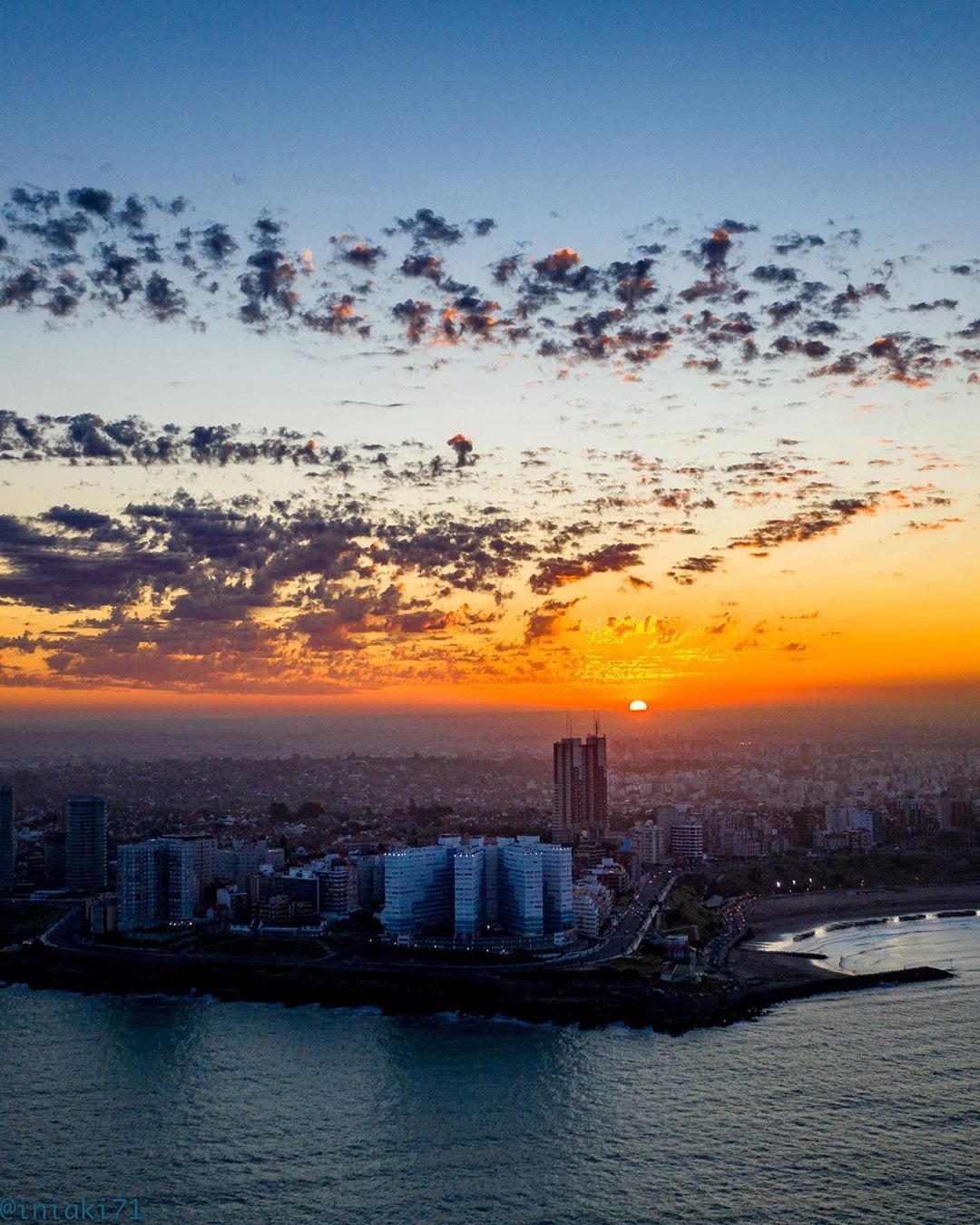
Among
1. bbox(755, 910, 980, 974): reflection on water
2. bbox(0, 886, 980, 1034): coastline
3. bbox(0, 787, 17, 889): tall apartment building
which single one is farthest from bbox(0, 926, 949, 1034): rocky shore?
bbox(0, 787, 17, 889): tall apartment building

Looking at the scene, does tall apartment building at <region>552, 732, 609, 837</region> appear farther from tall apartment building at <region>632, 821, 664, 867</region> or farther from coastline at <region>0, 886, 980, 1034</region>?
coastline at <region>0, 886, 980, 1034</region>

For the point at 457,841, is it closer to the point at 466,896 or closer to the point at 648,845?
the point at 466,896

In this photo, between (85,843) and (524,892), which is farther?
(85,843)

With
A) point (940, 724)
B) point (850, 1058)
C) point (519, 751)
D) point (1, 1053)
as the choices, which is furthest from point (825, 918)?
point (940, 724)

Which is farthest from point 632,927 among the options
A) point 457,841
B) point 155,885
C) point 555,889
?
point 155,885

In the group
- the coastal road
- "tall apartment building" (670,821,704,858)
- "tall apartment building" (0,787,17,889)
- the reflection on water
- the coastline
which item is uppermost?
"tall apartment building" (0,787,17,889)

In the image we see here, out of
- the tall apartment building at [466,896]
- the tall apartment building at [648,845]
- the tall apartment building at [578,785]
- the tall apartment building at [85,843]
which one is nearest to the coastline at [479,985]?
the tall apartment building at [466,896]

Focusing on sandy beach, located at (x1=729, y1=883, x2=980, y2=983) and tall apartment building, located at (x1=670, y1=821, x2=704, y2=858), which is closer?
sandy beach, located at (x1=729, y1=883, x2=980, y2=983)

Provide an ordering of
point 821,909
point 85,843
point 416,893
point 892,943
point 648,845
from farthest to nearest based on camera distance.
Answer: point 648,845 < point 85,843 < point 821,909 < point 892,943 < point 416,893
